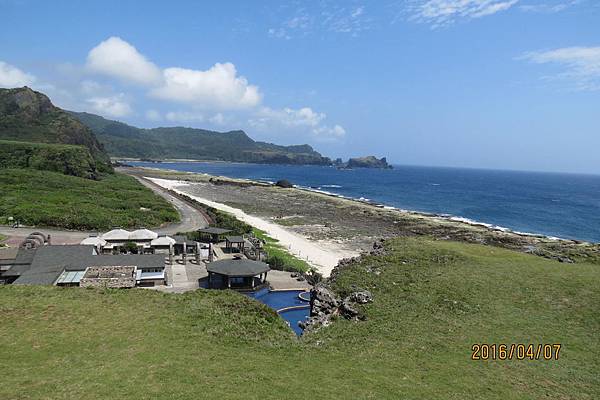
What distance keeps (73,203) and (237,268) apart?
46634mm

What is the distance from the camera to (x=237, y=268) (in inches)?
1353

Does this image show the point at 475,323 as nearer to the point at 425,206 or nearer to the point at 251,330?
the point at 251,330

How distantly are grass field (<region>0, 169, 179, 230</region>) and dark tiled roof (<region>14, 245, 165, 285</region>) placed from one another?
2234 cm

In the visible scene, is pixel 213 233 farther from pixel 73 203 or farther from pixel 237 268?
pixel 73 203

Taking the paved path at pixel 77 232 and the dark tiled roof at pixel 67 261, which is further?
the paved path at pixel 77 232

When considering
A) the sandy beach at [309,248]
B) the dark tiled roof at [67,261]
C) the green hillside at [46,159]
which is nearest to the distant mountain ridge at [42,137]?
the green hillside at [46,159]

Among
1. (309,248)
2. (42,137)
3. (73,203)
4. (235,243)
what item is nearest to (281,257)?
(235,243)

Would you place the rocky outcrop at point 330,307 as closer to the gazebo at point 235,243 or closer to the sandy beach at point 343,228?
the sandy beach at point 343,228

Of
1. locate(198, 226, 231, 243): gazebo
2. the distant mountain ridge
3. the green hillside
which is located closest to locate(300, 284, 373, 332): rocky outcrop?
locate(198, 226, 231, 243): gazebo

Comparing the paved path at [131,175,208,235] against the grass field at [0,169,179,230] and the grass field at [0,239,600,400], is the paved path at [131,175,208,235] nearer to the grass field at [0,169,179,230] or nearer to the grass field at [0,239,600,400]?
the grass field at [0,169,179,230]

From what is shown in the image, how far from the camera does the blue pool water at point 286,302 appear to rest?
28.7 m

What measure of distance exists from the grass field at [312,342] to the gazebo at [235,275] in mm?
8847

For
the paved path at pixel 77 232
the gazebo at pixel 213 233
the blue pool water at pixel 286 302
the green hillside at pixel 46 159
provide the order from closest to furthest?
the blue pool water at pixel 286 302 → the paved path at pixel 77 232 → the gazebo at pixel 213 233 → the green hillside at pixel 46 159

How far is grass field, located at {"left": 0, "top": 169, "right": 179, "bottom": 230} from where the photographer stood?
55.1 metres
